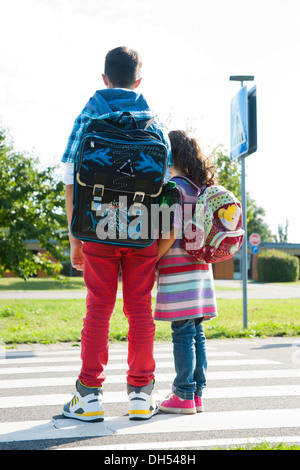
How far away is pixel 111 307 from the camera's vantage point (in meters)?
2.98

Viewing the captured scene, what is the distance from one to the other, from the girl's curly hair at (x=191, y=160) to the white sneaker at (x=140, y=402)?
1.27 metres

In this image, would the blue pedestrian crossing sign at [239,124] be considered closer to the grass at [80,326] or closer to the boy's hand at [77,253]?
the grass at [80,326]

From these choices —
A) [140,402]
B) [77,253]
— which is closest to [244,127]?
[77,253]

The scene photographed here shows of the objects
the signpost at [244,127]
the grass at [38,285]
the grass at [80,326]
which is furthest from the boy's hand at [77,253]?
the grass at [38,285]

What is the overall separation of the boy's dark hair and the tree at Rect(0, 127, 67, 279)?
10.2 m

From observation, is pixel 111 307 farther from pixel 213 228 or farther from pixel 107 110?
pixel 107 110

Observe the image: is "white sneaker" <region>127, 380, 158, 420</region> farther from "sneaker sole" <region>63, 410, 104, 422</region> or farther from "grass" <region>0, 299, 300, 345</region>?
"grass" <region>0, 299, 300, 345</region>

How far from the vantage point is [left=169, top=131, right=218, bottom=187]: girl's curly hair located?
331 centimetres

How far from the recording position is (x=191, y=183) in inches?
129

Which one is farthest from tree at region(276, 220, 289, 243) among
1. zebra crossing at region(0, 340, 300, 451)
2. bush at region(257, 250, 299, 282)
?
zebra crossing at region(0, 340, 300, 451)

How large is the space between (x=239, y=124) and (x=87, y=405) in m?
6.32
